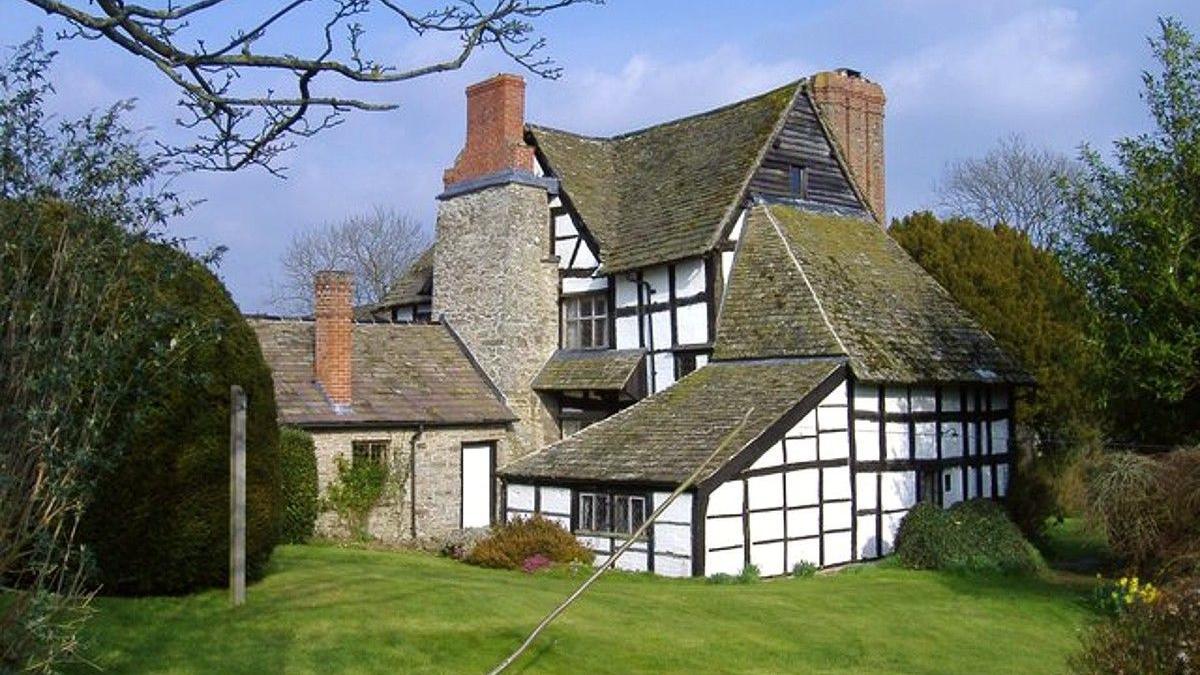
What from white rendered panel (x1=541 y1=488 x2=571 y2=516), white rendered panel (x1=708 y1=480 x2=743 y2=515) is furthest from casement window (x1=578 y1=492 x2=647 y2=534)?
white rendered panel (x1=708 y1=480 x2=743 y2=515)

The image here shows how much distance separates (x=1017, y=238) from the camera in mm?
35594

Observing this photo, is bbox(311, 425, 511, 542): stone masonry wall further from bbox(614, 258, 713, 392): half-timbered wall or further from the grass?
the grass

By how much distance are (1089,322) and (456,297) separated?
14.6 meters

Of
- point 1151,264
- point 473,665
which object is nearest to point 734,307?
point 1151,264

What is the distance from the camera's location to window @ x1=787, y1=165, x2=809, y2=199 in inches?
A: 1028

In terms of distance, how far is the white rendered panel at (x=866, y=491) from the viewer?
2194 centimetres

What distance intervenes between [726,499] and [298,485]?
827 centimetres

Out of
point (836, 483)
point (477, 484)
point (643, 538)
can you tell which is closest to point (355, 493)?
point (477, 484)

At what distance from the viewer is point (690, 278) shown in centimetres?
2436

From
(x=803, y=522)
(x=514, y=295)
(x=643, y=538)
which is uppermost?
(x=514, y=295)

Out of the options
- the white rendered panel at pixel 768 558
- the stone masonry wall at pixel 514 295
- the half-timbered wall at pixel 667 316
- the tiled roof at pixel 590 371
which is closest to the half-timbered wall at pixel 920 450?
the white rendered panel at pixel 768 558

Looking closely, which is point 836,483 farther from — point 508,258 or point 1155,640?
point 1155,640

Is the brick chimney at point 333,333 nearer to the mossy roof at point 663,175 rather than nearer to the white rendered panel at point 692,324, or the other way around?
the mossy roof at point 663,175

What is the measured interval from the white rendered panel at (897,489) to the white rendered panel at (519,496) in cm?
659
